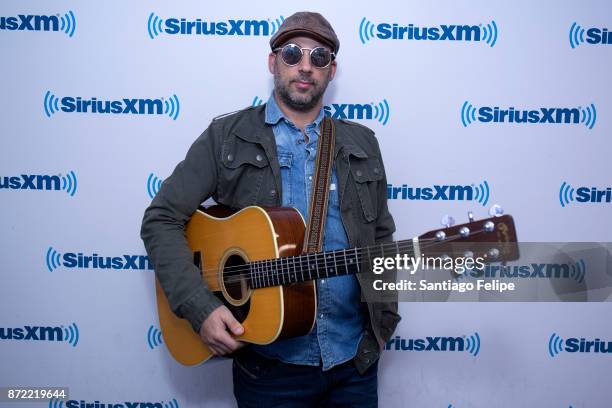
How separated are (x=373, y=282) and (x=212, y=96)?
1179mm

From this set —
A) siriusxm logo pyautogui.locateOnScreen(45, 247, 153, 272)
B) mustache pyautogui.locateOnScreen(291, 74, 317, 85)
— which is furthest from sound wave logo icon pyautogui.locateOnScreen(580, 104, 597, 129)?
siriusxm logo pyautogui.locateOnScreen(45, 247, 153, 272)

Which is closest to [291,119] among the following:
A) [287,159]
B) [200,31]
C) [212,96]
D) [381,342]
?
[287,159]

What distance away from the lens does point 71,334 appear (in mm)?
2355

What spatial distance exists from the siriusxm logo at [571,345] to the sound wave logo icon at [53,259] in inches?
96.4

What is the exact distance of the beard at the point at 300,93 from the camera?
1745 mm

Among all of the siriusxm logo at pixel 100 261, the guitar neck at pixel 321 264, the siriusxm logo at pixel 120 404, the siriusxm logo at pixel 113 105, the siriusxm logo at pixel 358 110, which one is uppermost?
the siriusxm logo at pixel 113 105

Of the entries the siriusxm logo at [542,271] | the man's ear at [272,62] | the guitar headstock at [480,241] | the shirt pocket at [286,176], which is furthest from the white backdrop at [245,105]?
the guitar headstock at [480,241]

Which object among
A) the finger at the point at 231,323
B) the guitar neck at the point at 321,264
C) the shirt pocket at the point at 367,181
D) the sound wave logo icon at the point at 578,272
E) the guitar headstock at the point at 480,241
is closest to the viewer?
the guitar headstock at the point at 480,241

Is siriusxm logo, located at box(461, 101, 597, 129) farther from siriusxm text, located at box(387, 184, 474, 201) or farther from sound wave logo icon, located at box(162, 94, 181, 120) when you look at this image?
sound wave logo icon, located at box(162, 94, 181, 120)

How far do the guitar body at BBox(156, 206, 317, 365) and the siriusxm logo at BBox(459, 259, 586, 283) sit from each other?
3.82 feet

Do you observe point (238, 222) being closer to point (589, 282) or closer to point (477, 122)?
point (477, 122)

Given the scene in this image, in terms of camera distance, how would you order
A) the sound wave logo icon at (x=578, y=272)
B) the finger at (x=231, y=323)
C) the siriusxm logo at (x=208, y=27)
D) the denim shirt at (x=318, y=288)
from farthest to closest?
the sound wave logo icon at (x=578, y=272)
the siriusxm logo at (x=208, y=27)
the denim shirt at (x=318, y=288)
the finger at (x=231, y=323)

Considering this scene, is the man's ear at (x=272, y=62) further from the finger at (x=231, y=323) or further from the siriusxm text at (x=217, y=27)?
the finger at (x=231, y=323)

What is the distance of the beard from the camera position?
175cm
